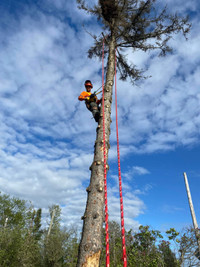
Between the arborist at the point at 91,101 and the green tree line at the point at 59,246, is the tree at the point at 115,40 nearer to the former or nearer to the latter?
the arborist at the point at 91,101

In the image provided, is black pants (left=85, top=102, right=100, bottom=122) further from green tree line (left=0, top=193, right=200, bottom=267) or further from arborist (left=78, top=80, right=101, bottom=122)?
green tree line (left=0, top=193, right=200, bottom=267)

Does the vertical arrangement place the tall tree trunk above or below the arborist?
below

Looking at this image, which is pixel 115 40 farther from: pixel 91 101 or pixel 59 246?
pixel 59 246

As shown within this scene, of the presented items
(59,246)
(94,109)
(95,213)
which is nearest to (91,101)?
(94,109)

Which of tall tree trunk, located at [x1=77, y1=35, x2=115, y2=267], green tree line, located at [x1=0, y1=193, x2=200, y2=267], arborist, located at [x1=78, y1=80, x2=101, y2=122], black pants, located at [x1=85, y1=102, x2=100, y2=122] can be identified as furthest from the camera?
green tree line, located at [x1=0, y1=193, x2=200, y2=267]

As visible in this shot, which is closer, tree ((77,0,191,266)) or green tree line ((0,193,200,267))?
tree ((77,0,191,266))

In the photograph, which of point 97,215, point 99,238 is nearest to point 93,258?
point 99,238

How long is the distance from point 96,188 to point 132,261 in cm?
1230

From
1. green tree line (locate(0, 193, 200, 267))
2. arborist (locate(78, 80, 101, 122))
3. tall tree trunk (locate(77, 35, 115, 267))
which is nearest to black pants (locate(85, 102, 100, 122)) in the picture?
arborist (locate(78, 80, 101, 122))

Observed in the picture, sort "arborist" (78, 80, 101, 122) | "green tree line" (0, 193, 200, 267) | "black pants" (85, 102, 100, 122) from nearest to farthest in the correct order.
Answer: "black pants" (85, 102, 100, 122), "arborist" (78, 80, 101, 122), "green tree line" (0, 193, 200, 267)

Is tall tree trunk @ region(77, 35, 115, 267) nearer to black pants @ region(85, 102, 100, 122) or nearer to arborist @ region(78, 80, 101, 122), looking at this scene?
black pants @ region(85, 102, 100, 122)

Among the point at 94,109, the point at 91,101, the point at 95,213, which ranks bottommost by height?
the point at 95,213

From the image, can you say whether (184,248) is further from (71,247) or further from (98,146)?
(71,247)

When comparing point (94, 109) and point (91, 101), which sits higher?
point (91, 101)
